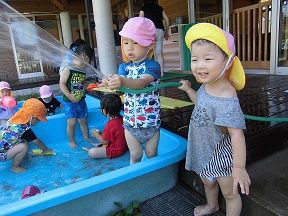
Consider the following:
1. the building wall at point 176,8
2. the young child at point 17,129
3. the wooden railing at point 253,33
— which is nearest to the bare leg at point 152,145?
the young child at point 17,129

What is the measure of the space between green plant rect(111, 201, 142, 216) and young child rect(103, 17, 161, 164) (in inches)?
14.4

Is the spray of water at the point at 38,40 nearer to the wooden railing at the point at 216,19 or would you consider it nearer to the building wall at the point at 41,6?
the wooden railing at the point at 216,19

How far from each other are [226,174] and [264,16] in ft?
17.6

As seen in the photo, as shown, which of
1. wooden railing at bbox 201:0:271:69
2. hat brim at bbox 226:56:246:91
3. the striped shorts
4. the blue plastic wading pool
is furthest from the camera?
wooden railing at bbox 201:0:271:69

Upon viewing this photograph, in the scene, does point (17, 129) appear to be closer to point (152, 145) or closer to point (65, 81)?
point (65, 81)

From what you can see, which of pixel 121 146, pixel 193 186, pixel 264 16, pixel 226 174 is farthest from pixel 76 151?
pixel 264 16

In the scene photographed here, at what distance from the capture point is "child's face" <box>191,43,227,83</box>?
1.34m

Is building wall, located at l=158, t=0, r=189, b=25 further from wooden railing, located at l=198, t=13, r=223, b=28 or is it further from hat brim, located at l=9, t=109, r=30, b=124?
hat brim, located at l=9, t=109, r=30, b=124

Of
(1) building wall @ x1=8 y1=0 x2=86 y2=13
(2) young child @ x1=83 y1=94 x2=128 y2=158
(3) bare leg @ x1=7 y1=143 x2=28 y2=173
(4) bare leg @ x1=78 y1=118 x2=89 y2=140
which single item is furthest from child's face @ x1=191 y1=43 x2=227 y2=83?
(1) building wall @ x1=8 y1=0 x2=86 y2=13

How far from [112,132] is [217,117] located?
1566 mm

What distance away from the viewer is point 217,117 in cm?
141

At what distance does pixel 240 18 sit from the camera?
639cm

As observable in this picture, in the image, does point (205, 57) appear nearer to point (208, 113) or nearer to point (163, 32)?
point (208, 113)

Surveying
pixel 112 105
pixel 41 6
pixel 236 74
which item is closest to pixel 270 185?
pixel 236 74
